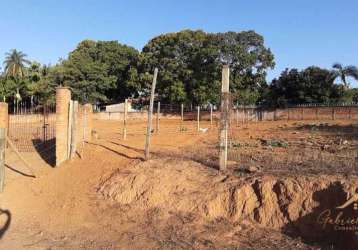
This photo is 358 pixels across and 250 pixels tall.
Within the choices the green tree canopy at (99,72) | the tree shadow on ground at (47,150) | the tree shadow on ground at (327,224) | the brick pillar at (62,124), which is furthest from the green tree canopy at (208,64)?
the tree shadow on ground at (327,224)

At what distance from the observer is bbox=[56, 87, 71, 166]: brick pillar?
13.5m

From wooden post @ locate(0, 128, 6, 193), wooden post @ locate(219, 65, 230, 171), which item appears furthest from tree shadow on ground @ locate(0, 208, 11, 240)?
wooden post @ locate(219, 65, 230, 171)

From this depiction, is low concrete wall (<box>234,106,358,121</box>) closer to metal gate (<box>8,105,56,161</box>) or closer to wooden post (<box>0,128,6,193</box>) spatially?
metal gate (<box>8,105,56,161</box>)

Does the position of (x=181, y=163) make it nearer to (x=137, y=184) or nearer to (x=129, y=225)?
(x=137, y=184)

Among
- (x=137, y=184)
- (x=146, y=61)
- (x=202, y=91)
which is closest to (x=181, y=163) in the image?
(x=137, y=184)

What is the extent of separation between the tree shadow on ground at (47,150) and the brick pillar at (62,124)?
57 cm

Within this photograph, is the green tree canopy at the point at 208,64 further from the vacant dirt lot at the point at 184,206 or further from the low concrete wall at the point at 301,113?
the vacant dirt lot at the point at 184,206

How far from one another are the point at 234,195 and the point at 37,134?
15.5 metres

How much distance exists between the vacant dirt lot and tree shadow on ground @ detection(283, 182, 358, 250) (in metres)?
0.01

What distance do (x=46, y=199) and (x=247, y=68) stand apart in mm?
40201

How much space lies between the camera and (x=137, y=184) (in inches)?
382

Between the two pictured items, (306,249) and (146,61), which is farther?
(146,61)

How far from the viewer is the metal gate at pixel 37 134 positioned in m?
17.5

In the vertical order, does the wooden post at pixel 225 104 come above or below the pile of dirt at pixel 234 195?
above
